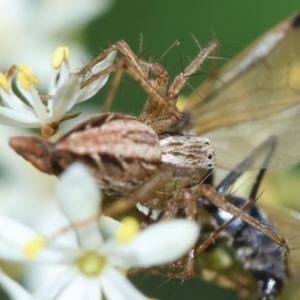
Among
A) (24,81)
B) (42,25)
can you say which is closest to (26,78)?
(24,81)

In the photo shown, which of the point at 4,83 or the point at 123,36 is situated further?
the point at 123,36

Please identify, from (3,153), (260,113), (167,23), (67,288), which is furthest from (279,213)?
(167,23)

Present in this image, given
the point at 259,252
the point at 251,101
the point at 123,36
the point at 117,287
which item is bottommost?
the point at 123,36

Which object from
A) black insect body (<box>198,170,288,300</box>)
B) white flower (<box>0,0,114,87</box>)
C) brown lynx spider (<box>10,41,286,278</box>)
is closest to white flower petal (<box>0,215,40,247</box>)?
brown lynx spider (<box>10,41,286,278</box>)

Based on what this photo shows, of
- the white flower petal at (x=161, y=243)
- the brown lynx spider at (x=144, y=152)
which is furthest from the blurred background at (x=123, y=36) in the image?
the white flower petal at (x=161, y=243)

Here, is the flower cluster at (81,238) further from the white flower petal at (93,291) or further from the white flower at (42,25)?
the white flower at (42,25)

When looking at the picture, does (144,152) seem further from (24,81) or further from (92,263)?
(24,81)
